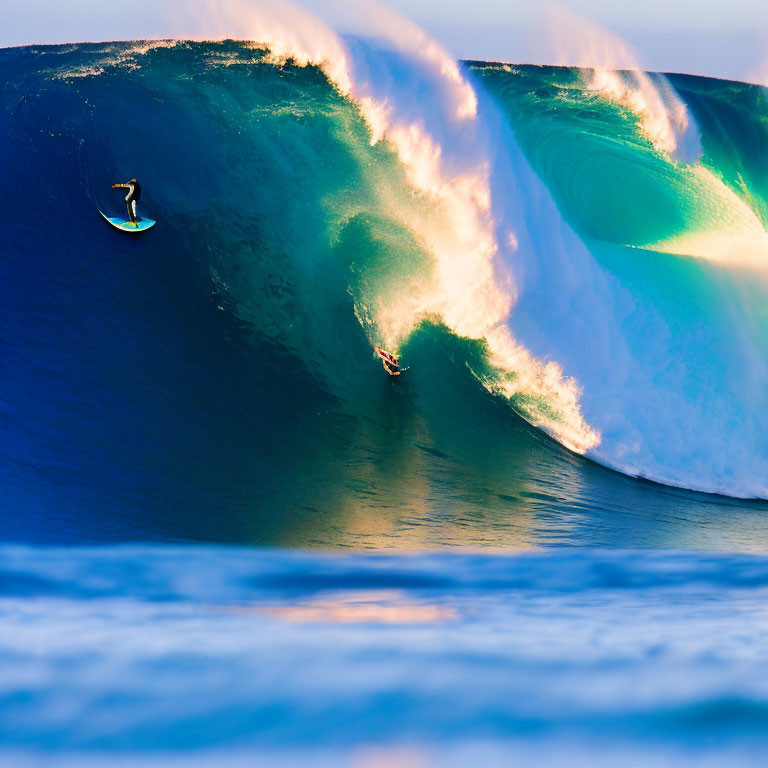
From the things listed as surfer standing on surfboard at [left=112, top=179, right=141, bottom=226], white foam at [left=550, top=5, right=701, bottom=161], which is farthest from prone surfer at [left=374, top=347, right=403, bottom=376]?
white foam at [left=550, top=5, right=701, bottom=161]

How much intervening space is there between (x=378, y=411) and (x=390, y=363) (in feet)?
1.78

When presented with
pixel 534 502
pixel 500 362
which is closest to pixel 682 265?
pixel 500 362

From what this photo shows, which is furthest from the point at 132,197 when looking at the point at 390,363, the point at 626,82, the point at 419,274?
the point at 626,82

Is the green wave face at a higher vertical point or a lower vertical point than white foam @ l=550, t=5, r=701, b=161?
lower

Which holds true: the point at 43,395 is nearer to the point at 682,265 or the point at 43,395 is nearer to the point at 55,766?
the point at 55,766

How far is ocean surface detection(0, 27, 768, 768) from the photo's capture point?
2648mm

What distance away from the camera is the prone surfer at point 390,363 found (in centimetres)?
660

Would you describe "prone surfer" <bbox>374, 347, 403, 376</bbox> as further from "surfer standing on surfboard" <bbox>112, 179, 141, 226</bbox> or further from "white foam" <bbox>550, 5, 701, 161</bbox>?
"white foam" <bbox>550, 5, 701, 161</bbox>

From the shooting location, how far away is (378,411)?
6273mm

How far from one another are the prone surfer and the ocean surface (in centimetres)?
10

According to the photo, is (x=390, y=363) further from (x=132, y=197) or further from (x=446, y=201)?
(x=132, y=197)

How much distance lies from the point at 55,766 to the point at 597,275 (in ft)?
20.4

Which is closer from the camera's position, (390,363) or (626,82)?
(390,363)

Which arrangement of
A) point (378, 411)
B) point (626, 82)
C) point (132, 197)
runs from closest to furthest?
point (378, 411)
point (132, 197)
point (626, 82)
